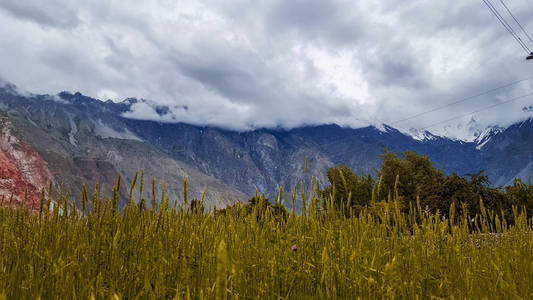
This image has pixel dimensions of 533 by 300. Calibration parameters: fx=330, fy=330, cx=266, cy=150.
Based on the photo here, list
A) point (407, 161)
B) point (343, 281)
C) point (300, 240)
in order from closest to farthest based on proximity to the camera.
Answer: point (343, 281) → point (300, 240) → point (407, 161)

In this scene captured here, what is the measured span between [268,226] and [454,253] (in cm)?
196

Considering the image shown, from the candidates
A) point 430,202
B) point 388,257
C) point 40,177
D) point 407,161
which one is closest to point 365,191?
point 407,161

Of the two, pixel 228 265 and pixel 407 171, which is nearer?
pixel 228 265

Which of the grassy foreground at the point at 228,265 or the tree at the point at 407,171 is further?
the tree at the point at 407,171

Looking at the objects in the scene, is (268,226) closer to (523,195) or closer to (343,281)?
(343,281)

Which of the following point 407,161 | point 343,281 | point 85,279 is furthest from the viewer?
point 407,161

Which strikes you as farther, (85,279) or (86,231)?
(86,231)

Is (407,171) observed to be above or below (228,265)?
above

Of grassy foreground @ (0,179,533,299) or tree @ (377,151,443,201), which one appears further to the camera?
tree @ (377,151,443,201)

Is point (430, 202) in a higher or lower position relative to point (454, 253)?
higher

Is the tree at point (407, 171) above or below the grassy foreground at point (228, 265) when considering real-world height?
above

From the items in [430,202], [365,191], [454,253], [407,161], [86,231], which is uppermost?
[407,161]

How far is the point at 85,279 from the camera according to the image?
2215 millimetres

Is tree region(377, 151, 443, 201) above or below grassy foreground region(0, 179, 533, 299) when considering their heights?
above
